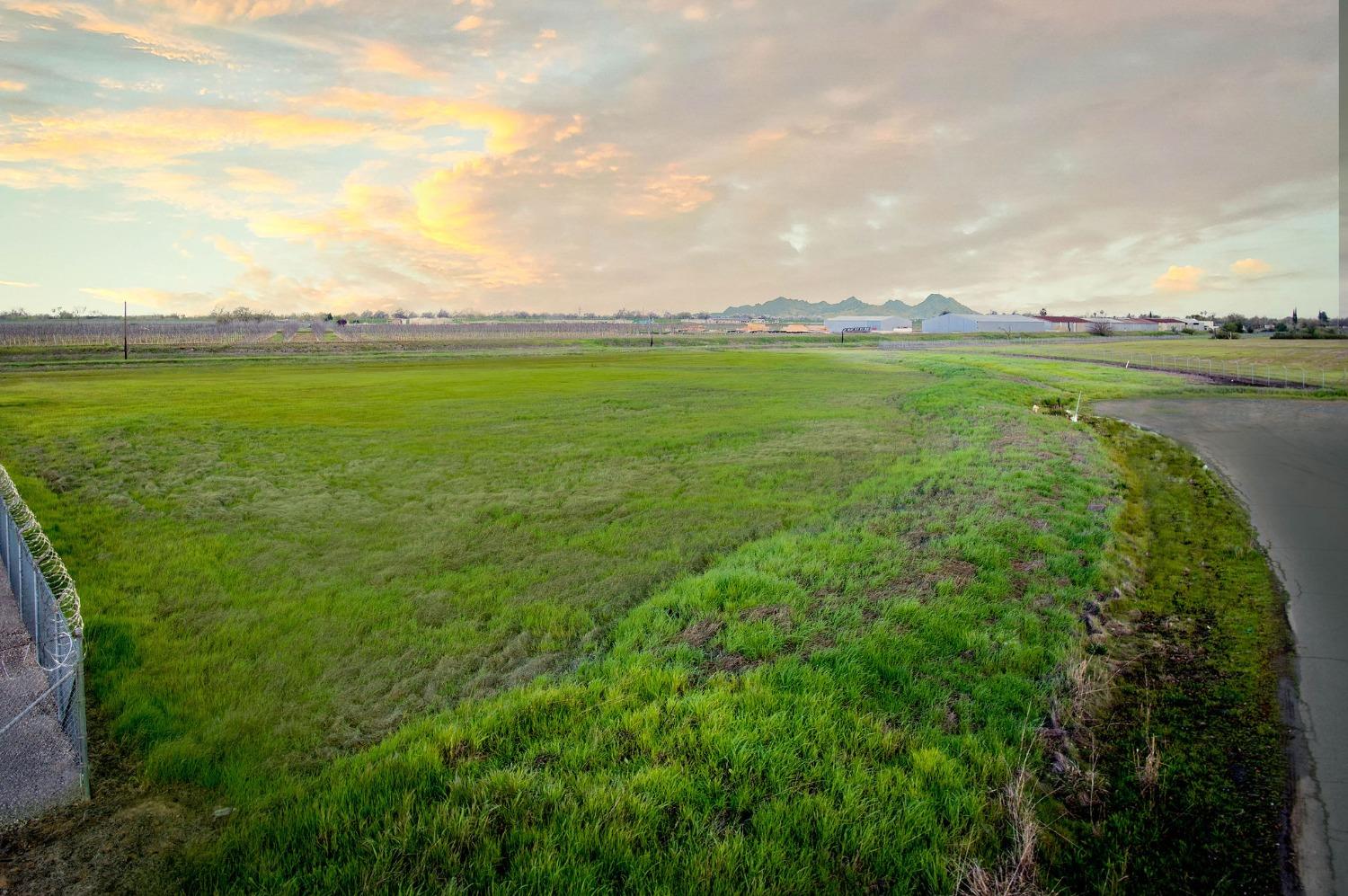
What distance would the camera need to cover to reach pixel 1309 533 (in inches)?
522

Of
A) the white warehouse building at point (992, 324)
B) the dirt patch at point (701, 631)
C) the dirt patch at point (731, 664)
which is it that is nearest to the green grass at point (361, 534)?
the dirt patch at point (701, 631)

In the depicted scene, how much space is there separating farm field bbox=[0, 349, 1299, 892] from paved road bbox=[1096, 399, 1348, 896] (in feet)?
6.50

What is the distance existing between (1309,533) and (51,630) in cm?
2003

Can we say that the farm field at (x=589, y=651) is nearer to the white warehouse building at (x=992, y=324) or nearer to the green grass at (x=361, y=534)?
the green grass at (x=361, y=534)

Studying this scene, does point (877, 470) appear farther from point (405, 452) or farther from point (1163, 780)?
point (405, 452)

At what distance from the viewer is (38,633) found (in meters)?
7.32

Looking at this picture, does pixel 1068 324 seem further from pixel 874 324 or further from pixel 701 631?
pixel 701 631

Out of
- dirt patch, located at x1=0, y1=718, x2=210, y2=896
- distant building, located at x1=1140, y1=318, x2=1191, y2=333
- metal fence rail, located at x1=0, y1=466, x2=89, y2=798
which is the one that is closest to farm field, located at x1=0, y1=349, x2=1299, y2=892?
dirt patch, located at x1=0, y1=718, x2=210, y2=896

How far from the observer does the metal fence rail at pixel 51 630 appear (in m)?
5.60

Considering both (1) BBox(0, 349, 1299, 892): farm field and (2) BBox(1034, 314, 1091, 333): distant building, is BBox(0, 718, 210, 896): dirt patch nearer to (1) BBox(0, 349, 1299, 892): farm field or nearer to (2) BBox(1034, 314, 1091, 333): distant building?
(1) BBox(0, 349, 1299, 892): farm field

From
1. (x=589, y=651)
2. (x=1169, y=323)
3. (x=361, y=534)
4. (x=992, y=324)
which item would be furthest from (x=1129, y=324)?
(x=589, y=651)

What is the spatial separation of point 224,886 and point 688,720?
357 cm

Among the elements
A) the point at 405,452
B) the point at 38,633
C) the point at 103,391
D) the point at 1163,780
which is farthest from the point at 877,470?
the point at 103,391

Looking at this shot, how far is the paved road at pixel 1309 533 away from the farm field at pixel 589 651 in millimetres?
1980
